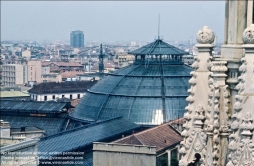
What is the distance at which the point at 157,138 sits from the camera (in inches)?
2165

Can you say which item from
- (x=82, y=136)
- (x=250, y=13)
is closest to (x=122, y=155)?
(x=82, y=136)

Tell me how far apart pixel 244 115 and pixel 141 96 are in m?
63.7

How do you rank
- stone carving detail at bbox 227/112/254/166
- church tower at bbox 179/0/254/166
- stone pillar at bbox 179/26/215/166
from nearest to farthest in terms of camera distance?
stone carving detail at bbox 227/112/254/166
church tower at bbox 179/0/254/166
stone pillar at bbox 179/26/215/166

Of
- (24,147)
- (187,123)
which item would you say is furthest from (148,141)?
(187,123)

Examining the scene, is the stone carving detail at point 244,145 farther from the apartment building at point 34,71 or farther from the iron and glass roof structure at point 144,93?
the apartment building at point 34,71

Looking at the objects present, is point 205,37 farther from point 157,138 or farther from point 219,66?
point 157,138

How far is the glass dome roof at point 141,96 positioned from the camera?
71.6 m

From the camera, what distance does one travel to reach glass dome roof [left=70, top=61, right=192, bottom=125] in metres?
71.6

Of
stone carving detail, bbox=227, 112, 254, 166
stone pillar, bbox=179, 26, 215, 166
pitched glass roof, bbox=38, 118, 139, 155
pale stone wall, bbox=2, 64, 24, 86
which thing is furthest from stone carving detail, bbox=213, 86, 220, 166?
pale stone wall, bbox=2, 64, 24, 86

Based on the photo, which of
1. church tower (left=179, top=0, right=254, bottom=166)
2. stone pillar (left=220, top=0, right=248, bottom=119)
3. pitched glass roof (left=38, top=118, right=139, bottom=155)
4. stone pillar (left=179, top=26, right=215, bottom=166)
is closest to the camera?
church tower (left=179, top=0, right=254, bottom=166)

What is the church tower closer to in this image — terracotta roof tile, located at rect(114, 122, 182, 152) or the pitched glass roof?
terracotta roof tile, located at rect(114, 122, 182, 152)

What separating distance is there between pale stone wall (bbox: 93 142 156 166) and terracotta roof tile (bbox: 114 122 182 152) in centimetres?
289

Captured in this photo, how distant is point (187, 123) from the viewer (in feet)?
34.8

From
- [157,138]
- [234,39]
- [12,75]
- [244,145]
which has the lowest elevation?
[12,75]
